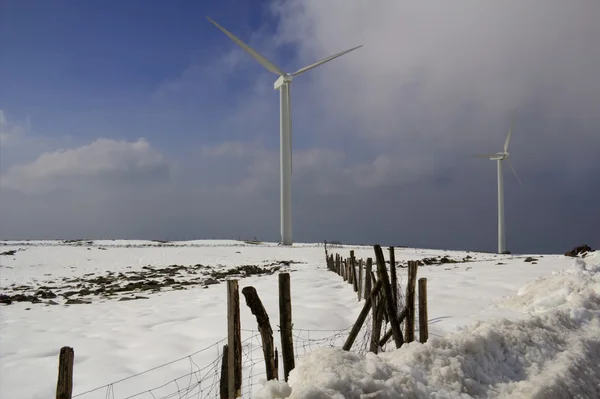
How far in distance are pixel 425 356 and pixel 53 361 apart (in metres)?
7.33

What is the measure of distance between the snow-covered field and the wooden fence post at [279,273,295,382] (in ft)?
1.02

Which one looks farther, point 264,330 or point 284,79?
point 284,79

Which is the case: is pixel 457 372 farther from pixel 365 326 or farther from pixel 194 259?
pixel 194 259

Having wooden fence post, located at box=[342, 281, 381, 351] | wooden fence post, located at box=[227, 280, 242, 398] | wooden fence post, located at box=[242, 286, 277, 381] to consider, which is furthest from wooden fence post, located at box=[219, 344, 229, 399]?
wooden fence post, located at box=[342, 281, 381, 351]

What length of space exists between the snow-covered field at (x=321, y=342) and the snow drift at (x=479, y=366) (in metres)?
0.02

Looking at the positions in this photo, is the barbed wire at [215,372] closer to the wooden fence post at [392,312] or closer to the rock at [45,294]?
the wooden fence post at [392,312]

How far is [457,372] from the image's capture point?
6.03m

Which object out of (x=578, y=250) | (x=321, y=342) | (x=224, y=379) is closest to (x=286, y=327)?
(x=224, y=379)

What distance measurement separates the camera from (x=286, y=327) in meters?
5.82

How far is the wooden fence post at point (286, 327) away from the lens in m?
5.70

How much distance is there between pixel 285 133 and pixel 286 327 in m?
42.6

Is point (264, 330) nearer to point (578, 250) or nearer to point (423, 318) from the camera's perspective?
point (423, 318)

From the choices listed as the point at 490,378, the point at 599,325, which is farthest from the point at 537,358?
the point at 599,325

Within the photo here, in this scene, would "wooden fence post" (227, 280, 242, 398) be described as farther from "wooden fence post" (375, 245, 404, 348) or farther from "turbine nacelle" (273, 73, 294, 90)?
"turbine nacelle" (273, 73, 294, 90)
